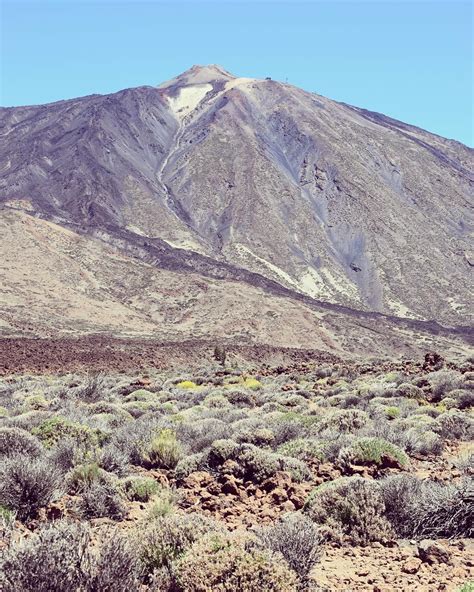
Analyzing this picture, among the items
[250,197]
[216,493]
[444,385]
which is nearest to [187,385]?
[444,385]

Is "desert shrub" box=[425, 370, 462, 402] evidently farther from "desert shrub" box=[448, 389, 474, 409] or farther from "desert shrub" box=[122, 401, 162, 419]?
"desert shrub" box=[122, 401, 162, 419]

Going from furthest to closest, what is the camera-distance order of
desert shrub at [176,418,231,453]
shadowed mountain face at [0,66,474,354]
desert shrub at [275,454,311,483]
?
shadowed mountain face at [0,66,474,354] → desert shrub at [176,418,231,453] → desert shrub at [275,454,311,483]

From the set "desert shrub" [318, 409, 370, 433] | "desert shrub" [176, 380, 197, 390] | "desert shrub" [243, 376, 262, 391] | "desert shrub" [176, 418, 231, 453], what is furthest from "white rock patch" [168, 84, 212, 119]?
"desert shrub" [176, 418, 231, 453]

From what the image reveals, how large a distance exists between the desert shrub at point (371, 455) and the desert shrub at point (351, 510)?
152 cm

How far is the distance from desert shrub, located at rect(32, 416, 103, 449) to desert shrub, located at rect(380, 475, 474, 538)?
14.9ft

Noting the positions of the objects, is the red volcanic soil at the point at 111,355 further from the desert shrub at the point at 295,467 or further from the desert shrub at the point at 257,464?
the desert shrub at the point at 295,467

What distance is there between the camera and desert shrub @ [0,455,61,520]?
600 cm

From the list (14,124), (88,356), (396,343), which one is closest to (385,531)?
(88,356)

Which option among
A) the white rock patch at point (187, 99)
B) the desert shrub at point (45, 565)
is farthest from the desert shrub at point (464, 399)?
Answer: the white rock patch at point (187, 99)

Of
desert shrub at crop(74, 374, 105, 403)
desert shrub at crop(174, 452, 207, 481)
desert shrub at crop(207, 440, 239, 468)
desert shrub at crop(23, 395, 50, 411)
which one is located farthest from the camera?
desert shrub at crop(74, 374, 105, 403)

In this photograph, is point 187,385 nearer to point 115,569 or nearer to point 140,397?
point 140,397

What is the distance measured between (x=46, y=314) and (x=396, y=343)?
3256 centimetres

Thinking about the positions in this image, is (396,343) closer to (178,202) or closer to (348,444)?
(348,444)

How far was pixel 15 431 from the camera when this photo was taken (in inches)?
329
